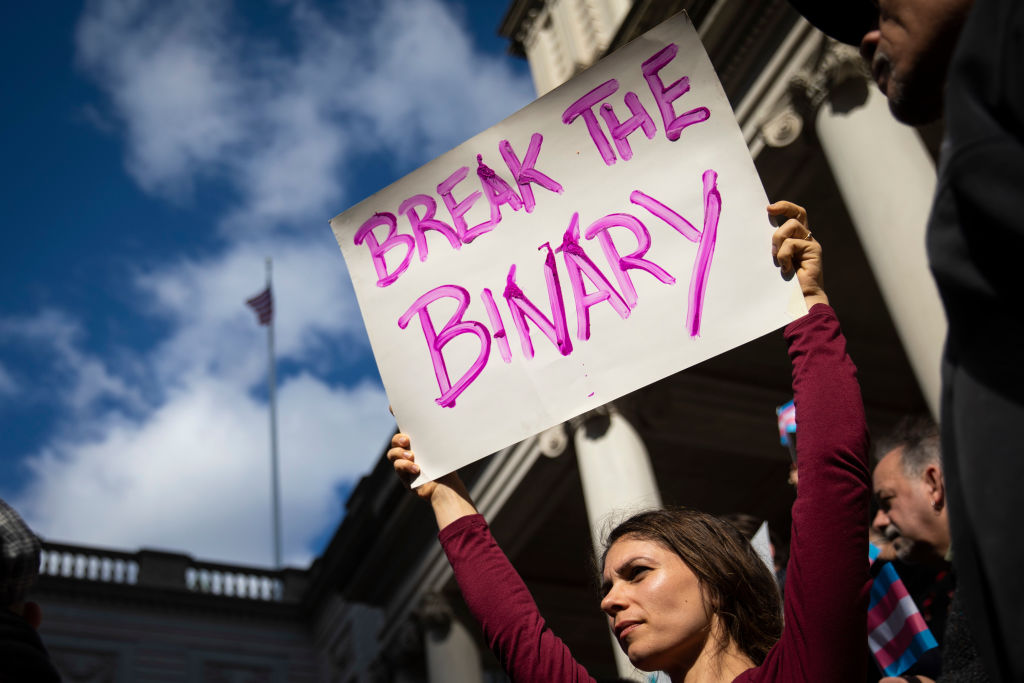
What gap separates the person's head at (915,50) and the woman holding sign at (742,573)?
20.6 inches

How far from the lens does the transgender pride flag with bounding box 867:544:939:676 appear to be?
2.89 meters

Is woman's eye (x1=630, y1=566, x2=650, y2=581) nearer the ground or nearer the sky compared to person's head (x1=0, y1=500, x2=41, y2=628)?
nearer the ground

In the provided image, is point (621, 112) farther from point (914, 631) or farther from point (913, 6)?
point (914, 631)

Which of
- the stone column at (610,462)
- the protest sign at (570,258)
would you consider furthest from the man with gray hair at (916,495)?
the stone column at (610,462)

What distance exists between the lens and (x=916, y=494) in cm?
342

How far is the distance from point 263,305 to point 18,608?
30.8 meters

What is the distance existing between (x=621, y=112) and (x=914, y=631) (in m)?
1.63

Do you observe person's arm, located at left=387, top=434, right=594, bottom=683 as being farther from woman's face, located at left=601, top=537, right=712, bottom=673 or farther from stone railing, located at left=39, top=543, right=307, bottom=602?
stone railing, located at left=39, top=543, right=307, bottom=602

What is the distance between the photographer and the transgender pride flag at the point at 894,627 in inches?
114

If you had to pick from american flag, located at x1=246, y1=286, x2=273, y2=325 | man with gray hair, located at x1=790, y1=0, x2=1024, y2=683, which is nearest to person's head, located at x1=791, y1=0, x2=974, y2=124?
man with gray hair, located at x1=790, y1=0, x2=1024, y2=683

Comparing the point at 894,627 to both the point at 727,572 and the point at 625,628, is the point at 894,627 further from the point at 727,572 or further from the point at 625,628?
the point at 625,628

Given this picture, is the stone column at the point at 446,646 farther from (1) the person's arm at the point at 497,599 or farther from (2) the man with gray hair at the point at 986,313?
(2) the man with gray hair at the point at 986,313

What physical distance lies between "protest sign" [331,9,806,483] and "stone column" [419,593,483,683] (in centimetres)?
1122

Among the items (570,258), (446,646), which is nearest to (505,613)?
(570,258)
